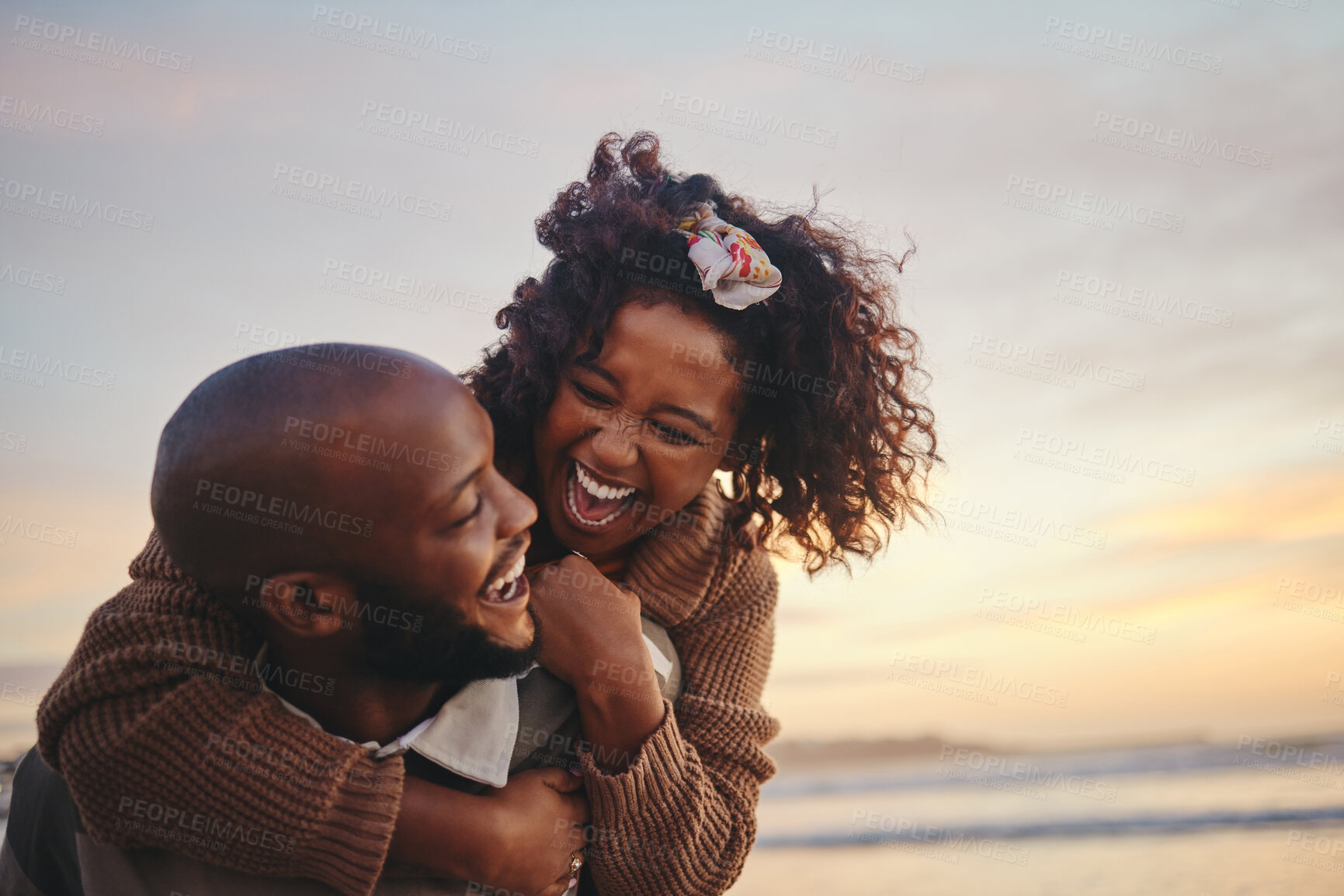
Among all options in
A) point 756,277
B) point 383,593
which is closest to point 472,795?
point 383,593

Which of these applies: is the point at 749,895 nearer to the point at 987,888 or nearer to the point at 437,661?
the point at 987,888

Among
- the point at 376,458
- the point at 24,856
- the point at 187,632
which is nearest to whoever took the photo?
the point at 376,458

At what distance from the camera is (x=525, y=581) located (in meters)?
2.32

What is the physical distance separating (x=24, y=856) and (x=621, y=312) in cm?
214

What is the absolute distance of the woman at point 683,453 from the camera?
2.45m

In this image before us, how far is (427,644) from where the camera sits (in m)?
2.08

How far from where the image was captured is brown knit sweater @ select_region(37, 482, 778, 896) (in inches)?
78.7

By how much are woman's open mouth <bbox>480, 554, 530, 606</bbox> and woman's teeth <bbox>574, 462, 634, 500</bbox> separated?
1.67ft

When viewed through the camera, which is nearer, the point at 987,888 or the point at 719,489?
the point at 719,489
